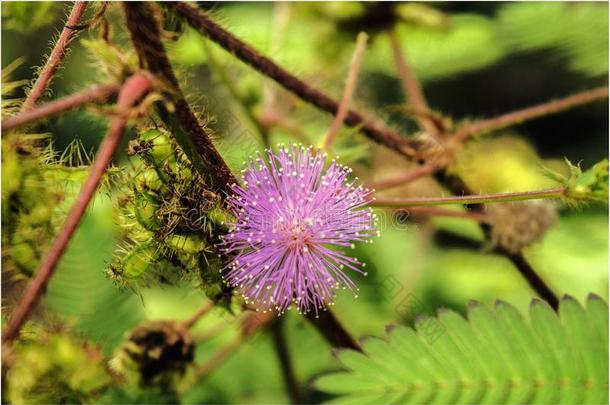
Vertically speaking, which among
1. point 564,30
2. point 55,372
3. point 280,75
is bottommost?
point 55,372

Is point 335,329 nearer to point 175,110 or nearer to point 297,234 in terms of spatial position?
point 297,234

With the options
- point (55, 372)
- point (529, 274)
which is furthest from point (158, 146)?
point (529, 274)

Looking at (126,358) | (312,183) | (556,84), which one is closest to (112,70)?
(312,183)

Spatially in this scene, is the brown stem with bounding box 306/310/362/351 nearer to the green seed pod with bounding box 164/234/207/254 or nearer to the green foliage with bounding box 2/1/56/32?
the green seed pod with bounding box 164/234/207/254

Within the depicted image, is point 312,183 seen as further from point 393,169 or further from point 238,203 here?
point 393,169

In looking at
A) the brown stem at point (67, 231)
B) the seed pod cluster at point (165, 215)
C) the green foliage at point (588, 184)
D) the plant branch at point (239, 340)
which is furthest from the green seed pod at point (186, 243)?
the plant branch at point (239, 340)

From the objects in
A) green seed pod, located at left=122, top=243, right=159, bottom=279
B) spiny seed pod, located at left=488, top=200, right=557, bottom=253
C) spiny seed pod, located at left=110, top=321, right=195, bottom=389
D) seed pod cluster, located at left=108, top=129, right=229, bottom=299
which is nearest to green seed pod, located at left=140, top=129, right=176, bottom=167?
seed pod cluster, located at left=108, top=129, right=229, bottom=299
